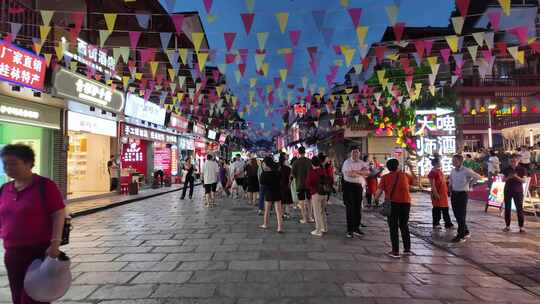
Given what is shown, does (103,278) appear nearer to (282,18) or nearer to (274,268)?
(274,268)

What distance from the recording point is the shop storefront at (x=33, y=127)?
1111 centimetres

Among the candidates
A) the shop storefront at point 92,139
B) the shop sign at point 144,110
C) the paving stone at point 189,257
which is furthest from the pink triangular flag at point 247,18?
the shop sign at point 144,110

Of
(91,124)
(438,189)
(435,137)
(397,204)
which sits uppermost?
(91,124)

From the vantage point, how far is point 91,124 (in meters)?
16.0

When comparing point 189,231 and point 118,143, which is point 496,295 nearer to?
point 189,231

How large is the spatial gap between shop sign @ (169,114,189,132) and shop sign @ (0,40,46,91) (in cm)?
1311

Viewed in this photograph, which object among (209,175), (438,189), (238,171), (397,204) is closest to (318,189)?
(397,204)

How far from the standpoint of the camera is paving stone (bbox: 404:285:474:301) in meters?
4.22

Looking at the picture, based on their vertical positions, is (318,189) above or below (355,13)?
below

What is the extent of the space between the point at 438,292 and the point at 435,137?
46.8ft

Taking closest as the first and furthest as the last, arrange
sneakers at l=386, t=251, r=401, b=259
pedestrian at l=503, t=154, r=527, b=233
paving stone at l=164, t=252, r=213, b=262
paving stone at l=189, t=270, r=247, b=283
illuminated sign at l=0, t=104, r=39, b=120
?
paving stone at l=189, t=270, r=247, b=283 → paving stone at l=164, t=252, r=213, b=262 → sneakers at l=386, t=251, r=401, b=259 → pedestrian at l=503, t=154, r=527, b=233 → illuminated sign at l=0, t=104, r=39, b=120

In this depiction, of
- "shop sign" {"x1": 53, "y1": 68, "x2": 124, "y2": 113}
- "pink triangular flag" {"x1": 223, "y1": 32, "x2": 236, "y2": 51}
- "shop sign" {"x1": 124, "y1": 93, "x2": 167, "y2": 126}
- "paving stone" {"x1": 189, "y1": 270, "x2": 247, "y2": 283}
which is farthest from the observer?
"shop sign" {"x1": 124, "y1": 93, "x2": 167, "y2": 126}

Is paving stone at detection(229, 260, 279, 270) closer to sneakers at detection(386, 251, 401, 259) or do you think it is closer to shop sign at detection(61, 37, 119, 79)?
sneakers at detection(386, 251, 401, 259)

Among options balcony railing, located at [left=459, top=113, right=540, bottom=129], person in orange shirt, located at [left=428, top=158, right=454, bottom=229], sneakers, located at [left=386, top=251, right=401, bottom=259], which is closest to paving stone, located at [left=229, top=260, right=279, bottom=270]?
sneakers, located at [left=386, top=251, right=401, bottom=259]
